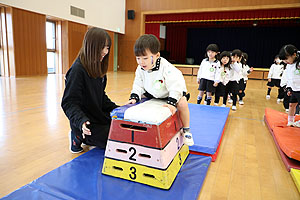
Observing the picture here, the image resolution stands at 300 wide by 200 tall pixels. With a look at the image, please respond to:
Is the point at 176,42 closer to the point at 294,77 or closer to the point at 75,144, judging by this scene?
the point at 294,77

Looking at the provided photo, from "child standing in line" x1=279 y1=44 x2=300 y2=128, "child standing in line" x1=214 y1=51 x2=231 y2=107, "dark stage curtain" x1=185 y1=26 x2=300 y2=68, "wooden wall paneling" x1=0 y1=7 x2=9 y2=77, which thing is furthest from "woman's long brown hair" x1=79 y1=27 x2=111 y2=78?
"dark stage curtain" x1=185 y1=26 x2=300 y2=68

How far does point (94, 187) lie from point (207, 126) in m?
1.45

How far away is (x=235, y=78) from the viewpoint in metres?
3.82

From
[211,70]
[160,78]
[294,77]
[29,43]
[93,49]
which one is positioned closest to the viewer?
[93,49]

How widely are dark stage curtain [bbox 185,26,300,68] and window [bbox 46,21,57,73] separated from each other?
8.81 metres

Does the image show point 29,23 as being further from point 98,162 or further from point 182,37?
point 182,37

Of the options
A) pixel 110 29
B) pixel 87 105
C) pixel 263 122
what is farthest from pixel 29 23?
pixel 263 122

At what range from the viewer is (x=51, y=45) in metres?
8.87

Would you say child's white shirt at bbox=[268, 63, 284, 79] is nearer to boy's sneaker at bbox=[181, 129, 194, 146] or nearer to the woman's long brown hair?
boy's sneaker at bbox=[181, 129, 194, 146]

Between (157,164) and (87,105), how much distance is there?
32.3 inches

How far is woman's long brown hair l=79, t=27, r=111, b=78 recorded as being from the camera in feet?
5.16

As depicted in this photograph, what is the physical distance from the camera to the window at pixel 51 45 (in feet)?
28.4

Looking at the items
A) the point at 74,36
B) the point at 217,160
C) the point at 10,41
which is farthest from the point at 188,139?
the point at 74,36

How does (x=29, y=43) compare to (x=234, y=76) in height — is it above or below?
above
